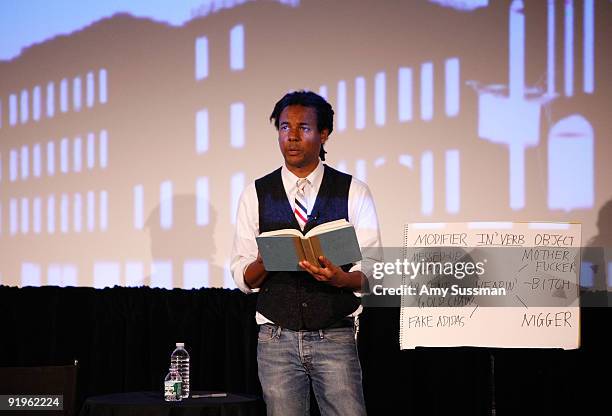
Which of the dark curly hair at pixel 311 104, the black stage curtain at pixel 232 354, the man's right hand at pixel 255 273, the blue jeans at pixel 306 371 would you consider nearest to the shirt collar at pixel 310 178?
the dark curly hair at pixel 311 104

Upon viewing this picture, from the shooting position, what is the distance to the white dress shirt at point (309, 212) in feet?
10.1

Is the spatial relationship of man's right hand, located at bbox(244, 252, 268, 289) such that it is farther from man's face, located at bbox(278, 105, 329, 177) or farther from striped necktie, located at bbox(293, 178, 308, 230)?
man's face, located at bbox(278, 105, 329, 177)

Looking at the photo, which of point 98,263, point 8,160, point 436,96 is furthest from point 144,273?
point 436,96

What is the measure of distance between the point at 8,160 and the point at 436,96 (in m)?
2.29

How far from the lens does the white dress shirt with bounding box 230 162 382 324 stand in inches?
122

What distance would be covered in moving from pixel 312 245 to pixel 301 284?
0.80 feet

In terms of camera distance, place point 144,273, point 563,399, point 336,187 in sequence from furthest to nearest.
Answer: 1. point 144,273
2. point 563,399
3. point 336,187

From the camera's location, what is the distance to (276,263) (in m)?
2.89

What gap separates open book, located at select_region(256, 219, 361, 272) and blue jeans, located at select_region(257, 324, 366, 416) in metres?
0.27

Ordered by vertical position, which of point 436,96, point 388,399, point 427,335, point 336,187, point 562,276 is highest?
point 436,96

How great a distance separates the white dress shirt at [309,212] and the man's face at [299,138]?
1.6 inches

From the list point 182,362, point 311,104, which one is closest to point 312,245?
point 311,104

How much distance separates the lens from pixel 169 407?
3.07 metres

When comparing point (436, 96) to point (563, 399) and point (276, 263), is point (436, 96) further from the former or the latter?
point (276, 263)
